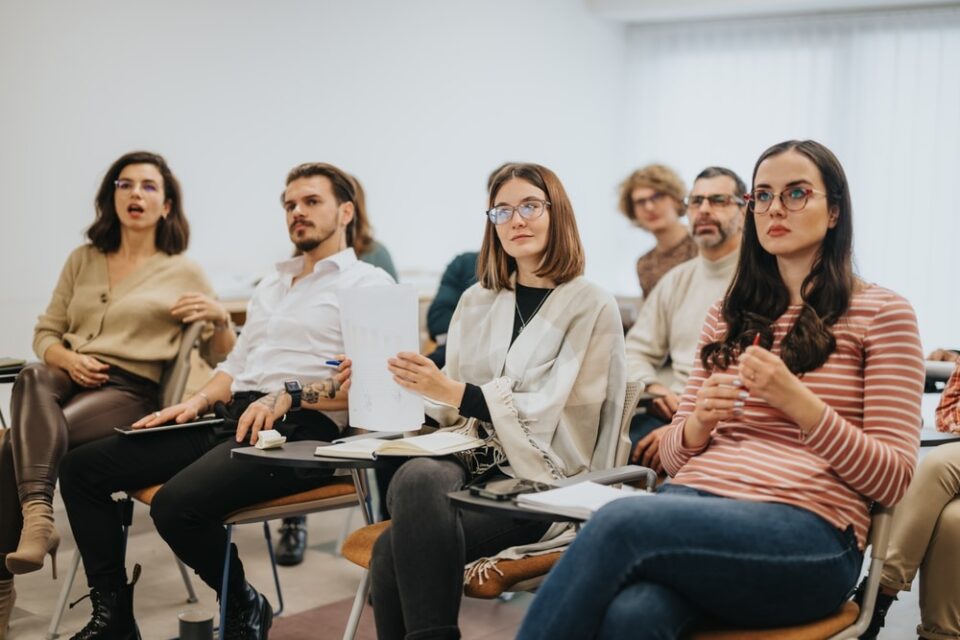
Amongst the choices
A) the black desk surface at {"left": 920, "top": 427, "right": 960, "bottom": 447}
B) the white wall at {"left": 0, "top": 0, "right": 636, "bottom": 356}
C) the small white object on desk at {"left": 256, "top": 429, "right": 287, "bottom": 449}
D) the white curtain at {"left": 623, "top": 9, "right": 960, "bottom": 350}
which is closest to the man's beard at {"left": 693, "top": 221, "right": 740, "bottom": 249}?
the black desk surface at {"left": 920, "top": 427, "right": 960, "bottom": 447}

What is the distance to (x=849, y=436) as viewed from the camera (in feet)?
5.84

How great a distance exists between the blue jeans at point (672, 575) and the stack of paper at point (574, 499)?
7cm

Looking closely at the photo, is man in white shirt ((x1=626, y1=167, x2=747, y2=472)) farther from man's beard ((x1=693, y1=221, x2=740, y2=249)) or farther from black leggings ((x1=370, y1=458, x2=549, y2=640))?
black leggings ((x1=370, y1=458, x2=549, y2=640))

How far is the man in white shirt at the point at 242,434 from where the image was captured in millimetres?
2646

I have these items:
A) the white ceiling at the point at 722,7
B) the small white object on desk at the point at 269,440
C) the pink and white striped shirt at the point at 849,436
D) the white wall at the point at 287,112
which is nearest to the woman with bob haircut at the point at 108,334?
the small white object on desk at the point at 269,440

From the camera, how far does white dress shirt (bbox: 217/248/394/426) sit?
2992mm

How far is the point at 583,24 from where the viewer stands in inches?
287

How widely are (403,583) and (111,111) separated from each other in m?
3.40

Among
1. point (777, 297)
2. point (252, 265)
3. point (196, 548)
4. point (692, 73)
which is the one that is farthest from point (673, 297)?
point (692, 73)

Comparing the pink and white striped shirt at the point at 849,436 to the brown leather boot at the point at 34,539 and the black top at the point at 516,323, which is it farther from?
the brown leather boot at the point at 34,539

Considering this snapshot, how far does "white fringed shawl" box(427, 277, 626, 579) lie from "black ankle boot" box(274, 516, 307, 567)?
152 centimetres

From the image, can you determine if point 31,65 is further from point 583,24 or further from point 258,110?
point 583,24

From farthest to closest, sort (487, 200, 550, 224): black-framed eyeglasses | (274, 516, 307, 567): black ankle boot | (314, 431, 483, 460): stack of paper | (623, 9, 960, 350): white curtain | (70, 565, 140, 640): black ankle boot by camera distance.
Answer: (623, 9, 960, 350): white curtain
(274, 516, 307, 567): black ankle boot
(70, 565, 140, 640): black ankle boot
(487, 200, 550, 224): black-framed eyeglasses
(314, 431, 483, 460): stack of paper

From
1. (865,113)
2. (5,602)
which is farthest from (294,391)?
(865,113)
